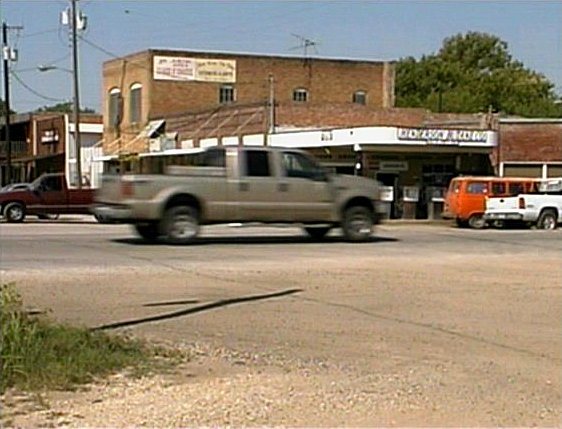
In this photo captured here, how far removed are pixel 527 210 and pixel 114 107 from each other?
1475 inches

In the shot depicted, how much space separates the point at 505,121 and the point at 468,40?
50229 millimetres

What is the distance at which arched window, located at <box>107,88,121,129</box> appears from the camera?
68.4 meters

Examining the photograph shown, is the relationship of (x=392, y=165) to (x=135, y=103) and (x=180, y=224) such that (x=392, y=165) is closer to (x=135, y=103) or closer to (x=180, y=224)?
(x=135, y=103)

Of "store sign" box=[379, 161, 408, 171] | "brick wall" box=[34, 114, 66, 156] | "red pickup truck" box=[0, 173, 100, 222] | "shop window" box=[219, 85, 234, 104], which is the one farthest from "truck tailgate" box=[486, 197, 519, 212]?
"brick wall" box=[34, 114, 66, 156]

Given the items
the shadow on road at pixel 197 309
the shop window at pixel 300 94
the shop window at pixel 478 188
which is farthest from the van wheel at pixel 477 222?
the shop window at pixel 300 94

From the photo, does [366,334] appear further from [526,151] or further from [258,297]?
[526,151]

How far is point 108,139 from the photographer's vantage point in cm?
6919

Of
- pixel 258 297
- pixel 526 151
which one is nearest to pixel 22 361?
pixel 258 297

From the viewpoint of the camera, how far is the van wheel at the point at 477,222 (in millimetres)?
37312

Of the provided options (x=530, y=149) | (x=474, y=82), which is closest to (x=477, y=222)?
(x=530, y=149)

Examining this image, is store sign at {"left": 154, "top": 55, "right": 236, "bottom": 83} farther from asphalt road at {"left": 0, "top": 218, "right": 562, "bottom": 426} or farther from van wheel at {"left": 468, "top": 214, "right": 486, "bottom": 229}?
asphalt road at {"left": 0, "top": 218, "right": 562, "bottom": 426}

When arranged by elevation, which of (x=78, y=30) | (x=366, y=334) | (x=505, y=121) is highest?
(x=78, y=30)

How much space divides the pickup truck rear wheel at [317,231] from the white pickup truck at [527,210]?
37.8 ft

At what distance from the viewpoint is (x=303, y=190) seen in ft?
81.5
